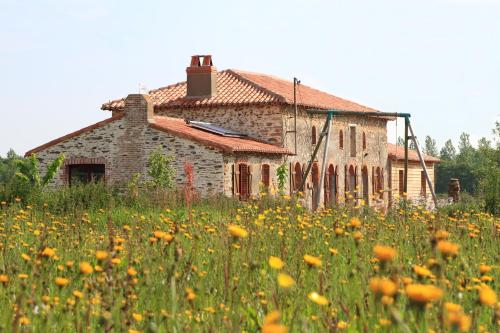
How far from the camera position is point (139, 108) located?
2823 cm

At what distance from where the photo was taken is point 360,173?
3991 cm

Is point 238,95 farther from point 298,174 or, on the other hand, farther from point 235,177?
point 235,177

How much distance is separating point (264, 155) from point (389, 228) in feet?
66.4

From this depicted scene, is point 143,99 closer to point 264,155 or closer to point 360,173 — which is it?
point 264,155

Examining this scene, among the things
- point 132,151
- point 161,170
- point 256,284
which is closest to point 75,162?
point 132,151

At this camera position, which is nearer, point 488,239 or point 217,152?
point 488,239

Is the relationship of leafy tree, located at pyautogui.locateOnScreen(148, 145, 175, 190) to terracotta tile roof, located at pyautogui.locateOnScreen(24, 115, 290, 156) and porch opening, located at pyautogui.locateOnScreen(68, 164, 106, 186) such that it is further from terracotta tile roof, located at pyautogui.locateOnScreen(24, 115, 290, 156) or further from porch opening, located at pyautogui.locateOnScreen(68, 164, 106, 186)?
porch opening, located at pyautogui.locateOnScreen(68, 164, 106, 186)

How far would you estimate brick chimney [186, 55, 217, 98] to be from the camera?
33.4 m

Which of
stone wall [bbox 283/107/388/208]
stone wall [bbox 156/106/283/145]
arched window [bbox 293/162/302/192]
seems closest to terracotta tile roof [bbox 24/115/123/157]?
stone wall [bbox 156/106/283/145]

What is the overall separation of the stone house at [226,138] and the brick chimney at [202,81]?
0.13 ft

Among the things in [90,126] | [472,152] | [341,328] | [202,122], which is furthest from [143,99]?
[472,152]

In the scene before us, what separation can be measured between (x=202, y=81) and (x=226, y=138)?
4566 mm

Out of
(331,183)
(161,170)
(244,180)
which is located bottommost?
(331,183)

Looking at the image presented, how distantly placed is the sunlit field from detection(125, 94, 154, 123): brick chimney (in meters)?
16.9
